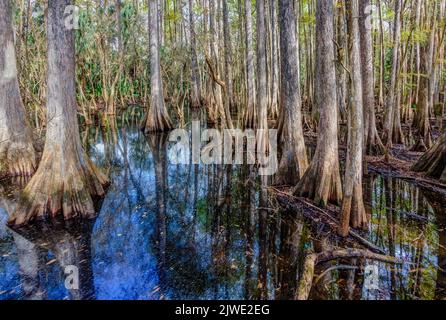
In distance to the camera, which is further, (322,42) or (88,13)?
(88,13)

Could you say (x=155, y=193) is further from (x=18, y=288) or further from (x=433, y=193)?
(x=433, y=193)

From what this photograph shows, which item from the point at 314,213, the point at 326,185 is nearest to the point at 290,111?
the point at 326,185

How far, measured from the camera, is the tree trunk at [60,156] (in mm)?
5414

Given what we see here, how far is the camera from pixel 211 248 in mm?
4625

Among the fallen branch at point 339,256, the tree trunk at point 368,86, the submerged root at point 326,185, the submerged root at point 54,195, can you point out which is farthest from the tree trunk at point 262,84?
the fallen branch at point 339,256

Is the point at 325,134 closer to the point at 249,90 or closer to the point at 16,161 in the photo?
the point at 16,161

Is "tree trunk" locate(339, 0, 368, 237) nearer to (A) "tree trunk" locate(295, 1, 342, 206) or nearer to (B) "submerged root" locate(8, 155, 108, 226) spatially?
(A) "tree trunk" locate(295, 1, 342, 206)

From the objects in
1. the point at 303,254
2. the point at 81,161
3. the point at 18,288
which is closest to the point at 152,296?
the point at 18,288

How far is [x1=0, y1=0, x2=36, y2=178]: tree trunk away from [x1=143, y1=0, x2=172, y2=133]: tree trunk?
23.4 feet

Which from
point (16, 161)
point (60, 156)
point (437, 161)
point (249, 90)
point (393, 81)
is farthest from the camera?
point (249, 90)

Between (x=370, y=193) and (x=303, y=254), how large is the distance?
117 inches

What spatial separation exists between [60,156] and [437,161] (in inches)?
290

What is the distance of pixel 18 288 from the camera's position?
12.1 feet

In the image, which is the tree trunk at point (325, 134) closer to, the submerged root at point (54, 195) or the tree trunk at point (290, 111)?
the tree trunk at point (290, 111)
